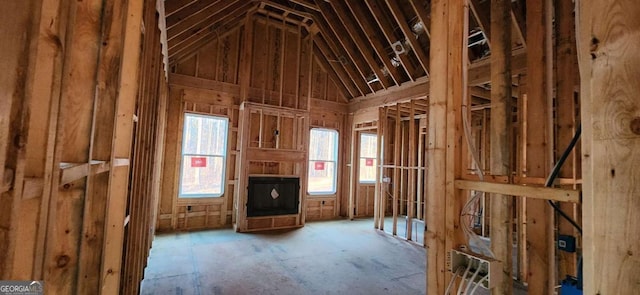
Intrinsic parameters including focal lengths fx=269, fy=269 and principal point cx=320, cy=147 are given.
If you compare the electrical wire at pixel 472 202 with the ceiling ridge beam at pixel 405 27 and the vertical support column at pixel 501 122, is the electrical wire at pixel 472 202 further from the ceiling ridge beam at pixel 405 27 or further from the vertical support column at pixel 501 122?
the ceiling ridge beam at pixel 405 27

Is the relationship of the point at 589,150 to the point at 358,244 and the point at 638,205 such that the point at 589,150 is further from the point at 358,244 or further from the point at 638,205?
the point at 358,244

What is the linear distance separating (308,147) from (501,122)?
176 inches

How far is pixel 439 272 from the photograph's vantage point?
1.40 m

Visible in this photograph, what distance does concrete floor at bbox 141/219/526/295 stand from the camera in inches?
127

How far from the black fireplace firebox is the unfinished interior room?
A: 0.05 m

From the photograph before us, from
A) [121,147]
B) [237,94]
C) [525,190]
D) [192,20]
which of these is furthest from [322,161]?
[525,190]

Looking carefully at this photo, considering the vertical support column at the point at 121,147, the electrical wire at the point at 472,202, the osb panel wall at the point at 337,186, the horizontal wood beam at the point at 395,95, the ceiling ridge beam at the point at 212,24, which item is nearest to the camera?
the electrical wire at the point at 472,202

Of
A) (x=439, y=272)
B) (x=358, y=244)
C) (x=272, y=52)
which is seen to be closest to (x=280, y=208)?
(x=358, y=244)

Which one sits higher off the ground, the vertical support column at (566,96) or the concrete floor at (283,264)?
the vertical support column at (566,96)

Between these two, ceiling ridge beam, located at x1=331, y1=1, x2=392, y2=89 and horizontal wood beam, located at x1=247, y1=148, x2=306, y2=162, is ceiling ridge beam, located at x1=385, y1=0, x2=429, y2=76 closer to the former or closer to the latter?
ceiling ridge beam, located at x1=331, y1=1, x2=392, y2=89

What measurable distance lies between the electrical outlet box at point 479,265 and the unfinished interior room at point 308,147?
0.03 ft

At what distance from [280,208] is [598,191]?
565cm

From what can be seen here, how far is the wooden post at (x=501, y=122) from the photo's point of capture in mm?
2217

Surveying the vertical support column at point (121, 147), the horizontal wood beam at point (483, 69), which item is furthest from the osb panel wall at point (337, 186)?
A: the vertical support column at point (121, 147)
